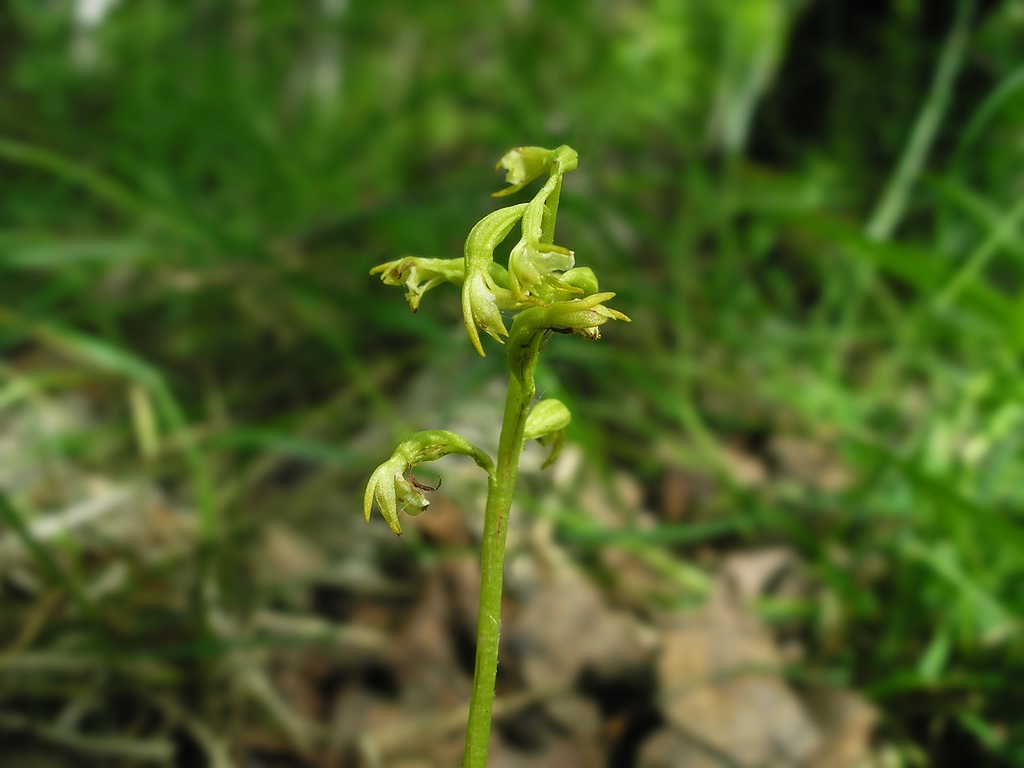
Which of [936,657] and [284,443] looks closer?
[936,657]

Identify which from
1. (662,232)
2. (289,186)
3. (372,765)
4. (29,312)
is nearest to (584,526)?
(372,765)

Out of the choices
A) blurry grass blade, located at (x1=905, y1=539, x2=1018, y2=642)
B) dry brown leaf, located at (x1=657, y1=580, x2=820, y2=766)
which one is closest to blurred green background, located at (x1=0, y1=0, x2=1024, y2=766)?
blurry grass blade, located at (x1=905, y1=539, x2=1018, y2=642)

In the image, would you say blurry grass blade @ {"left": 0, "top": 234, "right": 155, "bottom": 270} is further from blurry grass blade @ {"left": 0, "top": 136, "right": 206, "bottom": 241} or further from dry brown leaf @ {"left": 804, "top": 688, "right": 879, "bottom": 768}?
dry brown leaf @ {"left": 804, "top": 688, "right": 879, "bottom": 768}

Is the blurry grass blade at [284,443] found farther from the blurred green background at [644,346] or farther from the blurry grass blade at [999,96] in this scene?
the blurry grass blade at [999,96]

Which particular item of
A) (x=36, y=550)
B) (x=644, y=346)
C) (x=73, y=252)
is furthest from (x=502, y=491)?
(x=73, y=252)

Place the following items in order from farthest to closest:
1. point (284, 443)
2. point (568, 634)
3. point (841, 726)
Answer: point (284, 443), point (568, 634), point (841, 726)

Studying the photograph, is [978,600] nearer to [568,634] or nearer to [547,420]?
[568,634]

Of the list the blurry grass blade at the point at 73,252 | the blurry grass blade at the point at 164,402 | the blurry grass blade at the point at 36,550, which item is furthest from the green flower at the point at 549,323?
the blurry grass blade at the point at 73,252
